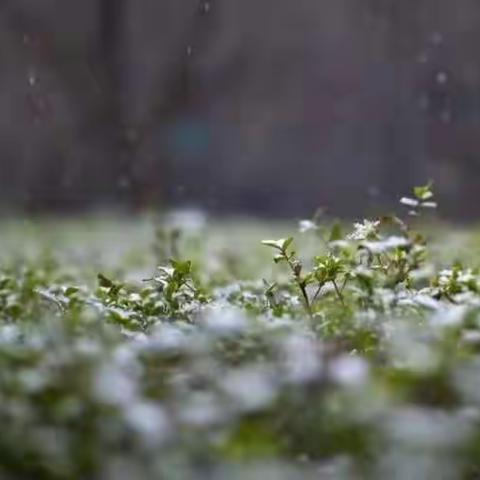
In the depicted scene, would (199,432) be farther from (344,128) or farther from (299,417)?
(344,128)

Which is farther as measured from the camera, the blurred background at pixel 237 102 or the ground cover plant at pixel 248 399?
the blurred background at pixel 237 102

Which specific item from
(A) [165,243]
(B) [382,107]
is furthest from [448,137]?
(A) [165,243]

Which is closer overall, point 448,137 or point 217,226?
point 217,226

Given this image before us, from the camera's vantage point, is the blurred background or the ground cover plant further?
the blurred background

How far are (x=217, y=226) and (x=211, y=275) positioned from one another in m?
4.80

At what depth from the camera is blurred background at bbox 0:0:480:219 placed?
11594 millimetres

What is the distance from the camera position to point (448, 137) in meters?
11.7

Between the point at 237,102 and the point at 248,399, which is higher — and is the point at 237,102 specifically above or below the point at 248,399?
above

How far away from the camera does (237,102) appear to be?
12273 millimetres

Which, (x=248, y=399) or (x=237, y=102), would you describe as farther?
(x=237, y=102)

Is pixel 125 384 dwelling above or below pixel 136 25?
below

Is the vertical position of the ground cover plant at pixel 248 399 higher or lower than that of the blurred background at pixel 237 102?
lower

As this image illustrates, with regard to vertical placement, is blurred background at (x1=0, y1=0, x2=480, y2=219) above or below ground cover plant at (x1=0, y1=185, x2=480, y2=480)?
above

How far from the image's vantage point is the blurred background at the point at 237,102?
38.0ft
